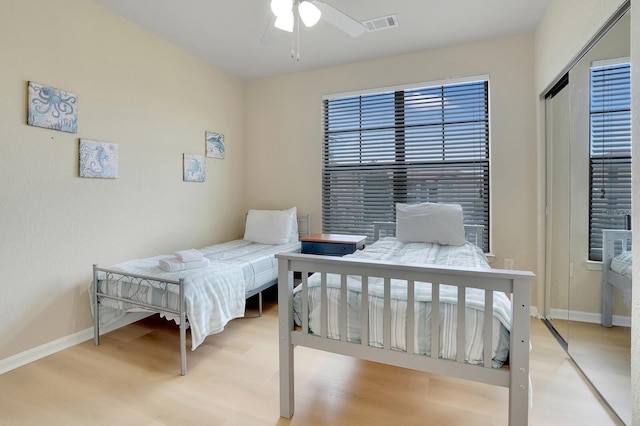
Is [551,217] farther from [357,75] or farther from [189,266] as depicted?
[189,266]

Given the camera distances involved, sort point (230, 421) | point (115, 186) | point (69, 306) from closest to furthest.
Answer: point (230, 421), point (69, 306), point (115, 186)

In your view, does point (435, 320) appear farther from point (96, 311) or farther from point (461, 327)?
point (96, 311)

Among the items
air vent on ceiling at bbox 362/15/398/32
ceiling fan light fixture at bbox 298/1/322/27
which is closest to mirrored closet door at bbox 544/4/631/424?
air vent on ceiling at bbox 362/15/398/32

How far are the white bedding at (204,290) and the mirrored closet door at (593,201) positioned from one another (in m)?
2.23

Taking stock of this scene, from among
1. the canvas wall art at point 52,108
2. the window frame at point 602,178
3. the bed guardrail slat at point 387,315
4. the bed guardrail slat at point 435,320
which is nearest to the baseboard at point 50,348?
the canvas wall art at point 52,108

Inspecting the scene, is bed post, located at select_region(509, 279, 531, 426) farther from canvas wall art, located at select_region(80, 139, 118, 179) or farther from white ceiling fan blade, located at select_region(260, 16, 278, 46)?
canvas wall art, located at select_region(80, 139, 118, 179)

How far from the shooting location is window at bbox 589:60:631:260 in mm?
1515

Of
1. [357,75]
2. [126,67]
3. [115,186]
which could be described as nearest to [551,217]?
[357,75]

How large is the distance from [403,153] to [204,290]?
2.42 m

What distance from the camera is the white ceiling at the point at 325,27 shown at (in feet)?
7.95

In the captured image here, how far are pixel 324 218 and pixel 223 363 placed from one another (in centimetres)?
201

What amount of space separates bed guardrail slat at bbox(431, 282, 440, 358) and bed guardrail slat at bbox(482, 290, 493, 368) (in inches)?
6.8

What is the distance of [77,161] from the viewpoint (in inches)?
91.4

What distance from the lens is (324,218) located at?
12.1 ft
